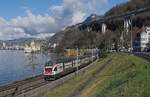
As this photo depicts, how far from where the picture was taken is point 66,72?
7875 centimetres

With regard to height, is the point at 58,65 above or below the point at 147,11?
below

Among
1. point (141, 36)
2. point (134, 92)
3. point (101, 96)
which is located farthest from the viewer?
point (141, 36)

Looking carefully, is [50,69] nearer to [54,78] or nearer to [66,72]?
[54,78]

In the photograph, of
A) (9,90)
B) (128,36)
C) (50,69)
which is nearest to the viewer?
(9,90)

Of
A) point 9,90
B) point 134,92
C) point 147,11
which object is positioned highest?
point 147,11

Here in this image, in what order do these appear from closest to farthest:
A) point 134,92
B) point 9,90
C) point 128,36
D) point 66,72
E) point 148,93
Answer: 1. point 148,93
2. point 134,92
3. point 9,90
4. point 66,72
5. point 128,36

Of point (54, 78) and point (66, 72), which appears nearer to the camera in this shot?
point (54, 78)

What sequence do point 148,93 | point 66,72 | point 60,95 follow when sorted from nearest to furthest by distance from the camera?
1. point 148,93
2. point 60,95
3. point 66,72

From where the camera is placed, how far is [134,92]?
20656 mm

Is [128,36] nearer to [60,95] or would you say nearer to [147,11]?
[147,11]

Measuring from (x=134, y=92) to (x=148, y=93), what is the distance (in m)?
1.64

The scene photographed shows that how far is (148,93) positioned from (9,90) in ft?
129

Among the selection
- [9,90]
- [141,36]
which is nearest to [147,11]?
[141,36]

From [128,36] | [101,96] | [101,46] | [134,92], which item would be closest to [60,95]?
[101,96]
